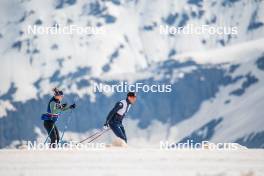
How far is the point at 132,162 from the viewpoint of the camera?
24.3 m

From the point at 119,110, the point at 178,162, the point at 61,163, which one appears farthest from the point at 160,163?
the point at 119,110

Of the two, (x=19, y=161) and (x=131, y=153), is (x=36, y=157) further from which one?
(x=131, y=153)

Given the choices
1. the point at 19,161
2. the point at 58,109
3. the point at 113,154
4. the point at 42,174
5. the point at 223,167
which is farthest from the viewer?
the point at 58,109

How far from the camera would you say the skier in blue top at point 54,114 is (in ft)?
108

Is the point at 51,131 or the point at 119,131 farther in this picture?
the point at 119,131

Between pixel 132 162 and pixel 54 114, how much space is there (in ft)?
31.3

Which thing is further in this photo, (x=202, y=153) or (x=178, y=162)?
(x=202, y=153)

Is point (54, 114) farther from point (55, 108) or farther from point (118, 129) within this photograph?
point (118, 129)

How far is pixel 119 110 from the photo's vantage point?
33.5m

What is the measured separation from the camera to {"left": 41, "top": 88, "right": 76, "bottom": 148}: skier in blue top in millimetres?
32812

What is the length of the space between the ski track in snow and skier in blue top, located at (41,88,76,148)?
13.7 feet

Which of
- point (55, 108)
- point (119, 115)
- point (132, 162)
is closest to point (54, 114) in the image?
point (55, 108)

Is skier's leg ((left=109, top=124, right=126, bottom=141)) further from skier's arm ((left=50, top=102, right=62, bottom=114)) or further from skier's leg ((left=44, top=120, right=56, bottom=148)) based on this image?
skier's leg ((left=44, top=120, right=56, bottom=148))

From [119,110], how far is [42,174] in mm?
12275
